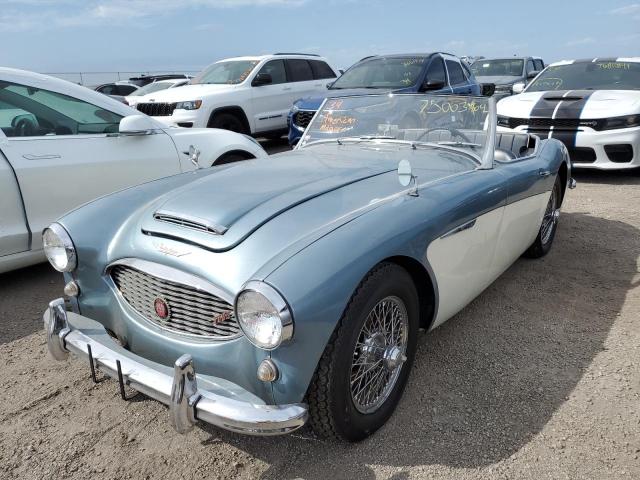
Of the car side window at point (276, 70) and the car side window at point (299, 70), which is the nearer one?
the car side window at point (276, 70)

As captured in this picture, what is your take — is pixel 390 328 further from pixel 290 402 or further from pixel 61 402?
pixel 61 402

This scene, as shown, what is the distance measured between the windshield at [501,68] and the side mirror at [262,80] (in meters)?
7.01

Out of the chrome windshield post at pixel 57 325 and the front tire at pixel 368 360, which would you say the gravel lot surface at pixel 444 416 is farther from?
the chrome windshield post at pixel 57 325

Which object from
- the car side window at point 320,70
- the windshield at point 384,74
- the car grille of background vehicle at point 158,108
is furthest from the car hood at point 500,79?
the car grille of background vehicle at point 158,108

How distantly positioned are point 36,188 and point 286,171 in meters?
1.93

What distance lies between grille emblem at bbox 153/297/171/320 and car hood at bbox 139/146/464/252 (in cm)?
26

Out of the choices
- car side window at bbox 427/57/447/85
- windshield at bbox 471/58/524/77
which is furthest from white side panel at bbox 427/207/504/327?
windshield at bbox 471/58/524/77

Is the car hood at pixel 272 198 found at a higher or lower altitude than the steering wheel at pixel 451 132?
lower

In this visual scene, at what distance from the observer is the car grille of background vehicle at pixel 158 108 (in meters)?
8.65

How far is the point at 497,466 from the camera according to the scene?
2.13 m

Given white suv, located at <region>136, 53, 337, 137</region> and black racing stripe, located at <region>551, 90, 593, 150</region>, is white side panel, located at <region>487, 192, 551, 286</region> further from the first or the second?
white suv, located at <region>136, 53, 337, 137</region>

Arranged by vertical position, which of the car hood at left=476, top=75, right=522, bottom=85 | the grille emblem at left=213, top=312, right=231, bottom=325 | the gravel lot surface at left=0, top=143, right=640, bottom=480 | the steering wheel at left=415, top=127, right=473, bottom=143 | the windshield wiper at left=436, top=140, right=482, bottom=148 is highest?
the steering wheel at left=415, top=127, right=473, bottom=143

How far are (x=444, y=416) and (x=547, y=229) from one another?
2.46 meters

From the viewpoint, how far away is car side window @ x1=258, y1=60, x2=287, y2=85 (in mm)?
9789
